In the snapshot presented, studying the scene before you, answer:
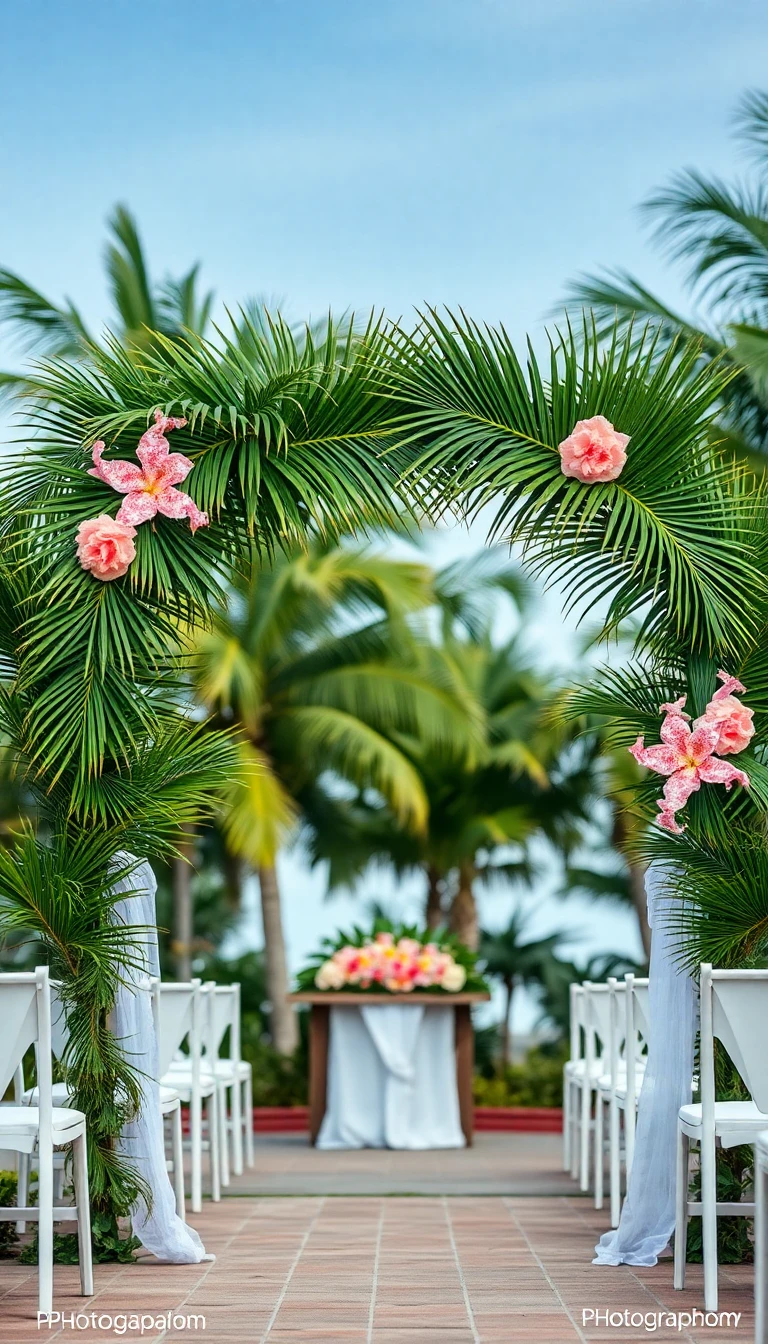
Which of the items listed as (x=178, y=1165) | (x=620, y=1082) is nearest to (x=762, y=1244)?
(x=620, y=1082)

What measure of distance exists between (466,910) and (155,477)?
1200 cm

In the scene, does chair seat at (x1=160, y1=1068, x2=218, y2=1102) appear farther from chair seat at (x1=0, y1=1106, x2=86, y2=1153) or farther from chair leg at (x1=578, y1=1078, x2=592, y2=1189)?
chair seat at (x1=0, y1=1106, x2=86, y2=1153)

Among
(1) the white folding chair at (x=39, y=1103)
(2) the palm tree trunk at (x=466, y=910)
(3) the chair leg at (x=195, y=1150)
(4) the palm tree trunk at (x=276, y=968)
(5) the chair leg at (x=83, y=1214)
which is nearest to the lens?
(1) the white folding chair at (x=39, y=1103)

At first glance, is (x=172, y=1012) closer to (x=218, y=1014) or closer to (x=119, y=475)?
(x=218, y=1014)

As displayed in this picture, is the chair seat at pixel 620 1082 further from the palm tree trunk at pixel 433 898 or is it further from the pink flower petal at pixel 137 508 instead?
the palm tree trunk at pixel 433 898

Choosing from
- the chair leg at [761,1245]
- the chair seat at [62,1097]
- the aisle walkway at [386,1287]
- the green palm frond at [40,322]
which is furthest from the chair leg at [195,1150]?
the green palm frond at [40,322]

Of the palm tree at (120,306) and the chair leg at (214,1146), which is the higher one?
the palm tree at (120,306)

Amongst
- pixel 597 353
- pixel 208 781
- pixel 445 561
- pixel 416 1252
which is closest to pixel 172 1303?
pixel 416 1252

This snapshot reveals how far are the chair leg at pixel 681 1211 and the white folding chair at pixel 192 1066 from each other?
2.23 metres

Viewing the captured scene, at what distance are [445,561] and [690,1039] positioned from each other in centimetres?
1066

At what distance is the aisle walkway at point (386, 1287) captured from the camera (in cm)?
468

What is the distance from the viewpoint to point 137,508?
5859 millimetres

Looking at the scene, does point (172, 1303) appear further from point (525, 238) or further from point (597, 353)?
point (525, 238)

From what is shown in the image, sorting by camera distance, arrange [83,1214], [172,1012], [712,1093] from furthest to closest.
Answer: [172,1012] < [83,1214] < [712,1093]
